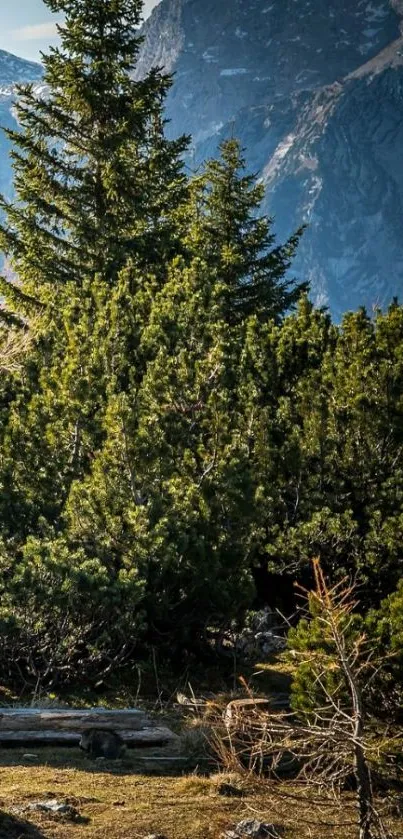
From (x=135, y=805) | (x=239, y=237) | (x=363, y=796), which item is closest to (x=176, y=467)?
(x=135, y=805)

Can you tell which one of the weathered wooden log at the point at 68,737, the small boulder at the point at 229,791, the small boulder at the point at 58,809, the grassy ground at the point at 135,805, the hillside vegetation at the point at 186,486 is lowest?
the small boulder at the point at 58,809

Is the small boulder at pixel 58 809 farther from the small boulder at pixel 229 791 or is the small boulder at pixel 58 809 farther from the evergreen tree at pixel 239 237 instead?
the evergreen tree at pixel 239 237

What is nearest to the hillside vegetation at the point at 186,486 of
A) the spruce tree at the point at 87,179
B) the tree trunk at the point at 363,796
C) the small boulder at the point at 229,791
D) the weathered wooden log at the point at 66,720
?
the small boulder at the point at 229,791

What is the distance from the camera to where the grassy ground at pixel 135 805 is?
28.9ft

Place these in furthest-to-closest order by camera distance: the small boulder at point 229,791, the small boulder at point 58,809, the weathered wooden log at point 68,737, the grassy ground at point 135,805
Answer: the weathered wooden log at point 68,737
the small boulder at point 229,791
the small boulder at point 58,809
the grassy ground at point 135,805

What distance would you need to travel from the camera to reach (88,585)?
46.2 ft

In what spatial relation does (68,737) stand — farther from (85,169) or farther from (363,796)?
(85,169)

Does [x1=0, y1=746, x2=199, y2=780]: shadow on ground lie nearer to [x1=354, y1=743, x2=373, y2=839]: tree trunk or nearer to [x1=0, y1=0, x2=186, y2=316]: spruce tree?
[x1=354, y1=743, x2=373, y2=839]: tree trunk

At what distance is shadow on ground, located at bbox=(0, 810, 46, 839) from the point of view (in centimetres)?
827

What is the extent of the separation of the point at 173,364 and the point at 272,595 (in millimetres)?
5382

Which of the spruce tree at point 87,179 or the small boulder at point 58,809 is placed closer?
the small boulder at point 58,809

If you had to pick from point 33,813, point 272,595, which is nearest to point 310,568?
point 272,595

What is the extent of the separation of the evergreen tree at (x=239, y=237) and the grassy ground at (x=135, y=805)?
19.5m

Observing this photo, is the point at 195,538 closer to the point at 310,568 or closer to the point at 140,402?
the point at 140,402
